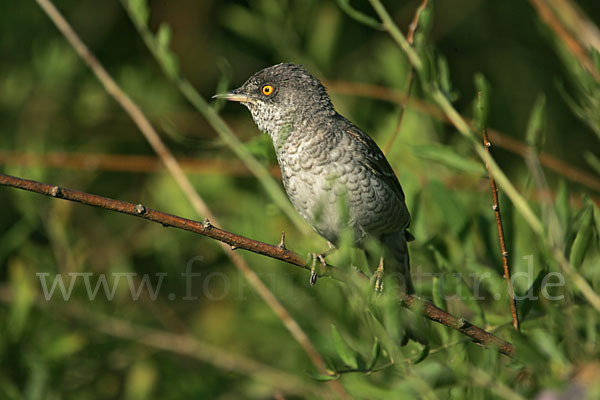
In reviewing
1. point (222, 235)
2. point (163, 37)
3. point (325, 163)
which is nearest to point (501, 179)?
point (222, 235)

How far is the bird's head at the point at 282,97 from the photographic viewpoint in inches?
144

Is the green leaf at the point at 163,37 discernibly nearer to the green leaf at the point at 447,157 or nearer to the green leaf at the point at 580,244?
the green leaf at the point at 447,157

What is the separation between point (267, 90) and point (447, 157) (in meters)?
1.27

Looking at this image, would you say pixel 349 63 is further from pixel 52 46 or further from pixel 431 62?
pixel 431 62

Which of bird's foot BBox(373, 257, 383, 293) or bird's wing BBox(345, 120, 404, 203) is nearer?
bird's foot BBox(373, 257, 383, 293)

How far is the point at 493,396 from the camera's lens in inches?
79.4

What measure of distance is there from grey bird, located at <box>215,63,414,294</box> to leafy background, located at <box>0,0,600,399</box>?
13cm

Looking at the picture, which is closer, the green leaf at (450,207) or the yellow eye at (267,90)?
the green leaf at (450,207)

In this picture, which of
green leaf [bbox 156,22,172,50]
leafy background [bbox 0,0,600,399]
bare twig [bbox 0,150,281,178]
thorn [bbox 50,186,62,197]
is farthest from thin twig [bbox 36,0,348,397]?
thorn [bbox 50,186,62,197]

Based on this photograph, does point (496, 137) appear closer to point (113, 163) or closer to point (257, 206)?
point (257, 206)

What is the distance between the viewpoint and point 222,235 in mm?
2113

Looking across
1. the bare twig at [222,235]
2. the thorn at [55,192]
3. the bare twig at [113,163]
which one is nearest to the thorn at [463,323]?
the bare twig at [222,235]

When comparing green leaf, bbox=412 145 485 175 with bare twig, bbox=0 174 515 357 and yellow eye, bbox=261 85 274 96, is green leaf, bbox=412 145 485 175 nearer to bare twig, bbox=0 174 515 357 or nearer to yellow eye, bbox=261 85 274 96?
bare twig, bbox=0 174 515 357

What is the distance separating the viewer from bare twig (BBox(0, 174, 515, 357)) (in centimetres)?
197
